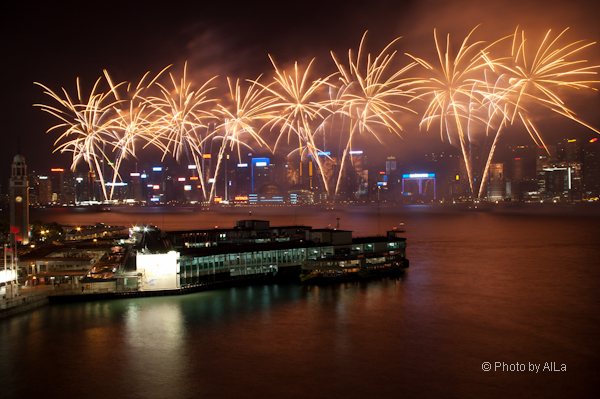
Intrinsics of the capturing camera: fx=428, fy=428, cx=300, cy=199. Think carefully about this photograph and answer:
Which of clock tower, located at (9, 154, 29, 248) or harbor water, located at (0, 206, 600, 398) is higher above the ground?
clock tower, located at (9, 154, 29, 248)

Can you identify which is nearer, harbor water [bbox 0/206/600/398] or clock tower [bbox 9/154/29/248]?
harbor water [bbox 0/206/600/398]

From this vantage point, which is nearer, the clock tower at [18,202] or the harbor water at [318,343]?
the harbor water at [318,343]

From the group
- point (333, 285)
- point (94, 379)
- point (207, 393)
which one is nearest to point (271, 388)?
point (207, 393)

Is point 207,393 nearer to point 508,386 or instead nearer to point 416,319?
point 508,386

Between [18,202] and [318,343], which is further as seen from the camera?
[18,202]
